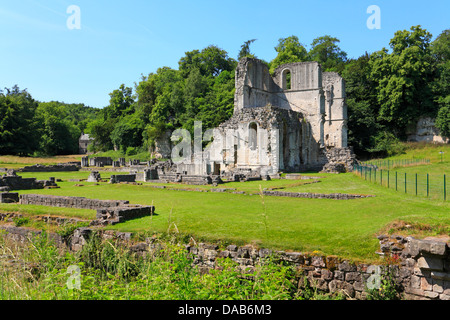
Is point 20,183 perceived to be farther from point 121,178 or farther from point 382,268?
point 382,268

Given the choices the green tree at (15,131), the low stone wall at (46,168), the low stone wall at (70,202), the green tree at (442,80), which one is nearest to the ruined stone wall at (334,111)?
the green tree at (442,80)

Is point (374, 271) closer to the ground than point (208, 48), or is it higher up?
closer to the ground

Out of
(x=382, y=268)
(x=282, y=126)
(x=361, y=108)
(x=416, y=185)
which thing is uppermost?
(x=361, y=108)

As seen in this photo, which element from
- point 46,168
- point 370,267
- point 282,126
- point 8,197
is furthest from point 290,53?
point 370,267

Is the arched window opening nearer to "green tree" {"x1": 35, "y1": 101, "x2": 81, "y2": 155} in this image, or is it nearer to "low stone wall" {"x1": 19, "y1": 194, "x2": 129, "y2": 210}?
"low stone wall" {"x1": 19, "y1": 194, "x2": 129, "y2": 210}

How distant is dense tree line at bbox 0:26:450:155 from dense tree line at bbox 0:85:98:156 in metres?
0.15

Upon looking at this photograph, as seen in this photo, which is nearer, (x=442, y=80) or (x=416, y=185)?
(x=416, y=185)

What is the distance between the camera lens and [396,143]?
43750mm

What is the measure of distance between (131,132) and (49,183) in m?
39.8

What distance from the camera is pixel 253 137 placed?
32656 mm

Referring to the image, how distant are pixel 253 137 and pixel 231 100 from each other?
16595mm

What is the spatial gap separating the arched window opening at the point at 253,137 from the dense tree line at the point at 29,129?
123 ft

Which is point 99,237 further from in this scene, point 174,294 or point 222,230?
point 174,294

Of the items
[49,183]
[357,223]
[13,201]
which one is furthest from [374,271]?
[49,183]
